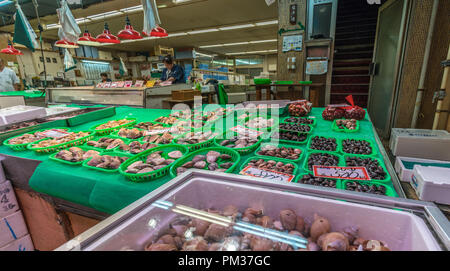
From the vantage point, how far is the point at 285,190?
80 cm

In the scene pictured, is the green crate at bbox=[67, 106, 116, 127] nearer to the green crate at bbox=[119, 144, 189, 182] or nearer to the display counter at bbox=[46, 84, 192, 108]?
the display counter at bbox=[46, 84, 192, 108]

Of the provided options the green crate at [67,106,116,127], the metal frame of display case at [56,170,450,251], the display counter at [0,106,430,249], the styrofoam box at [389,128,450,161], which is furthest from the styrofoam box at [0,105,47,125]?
the styrofoam box at [389,128,450,161]

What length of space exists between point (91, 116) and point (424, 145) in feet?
14.1

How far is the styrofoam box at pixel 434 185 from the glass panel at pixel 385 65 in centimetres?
336

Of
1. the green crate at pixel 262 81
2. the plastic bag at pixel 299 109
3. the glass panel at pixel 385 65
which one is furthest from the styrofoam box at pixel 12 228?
the glass panel at pixel 385 65

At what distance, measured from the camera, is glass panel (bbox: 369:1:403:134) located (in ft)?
14.1

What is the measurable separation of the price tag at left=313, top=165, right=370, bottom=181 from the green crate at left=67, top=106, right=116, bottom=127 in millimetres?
2890

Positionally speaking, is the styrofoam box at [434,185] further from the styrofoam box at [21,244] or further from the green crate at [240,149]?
the styrofoam box at [21,244]

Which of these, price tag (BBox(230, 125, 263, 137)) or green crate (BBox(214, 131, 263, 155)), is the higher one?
price tag (BBox(230, 125, 263, 137))

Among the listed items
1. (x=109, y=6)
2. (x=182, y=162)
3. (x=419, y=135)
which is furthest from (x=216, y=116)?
(x=109, y=6)

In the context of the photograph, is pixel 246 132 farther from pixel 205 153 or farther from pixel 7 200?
pixel 7 200

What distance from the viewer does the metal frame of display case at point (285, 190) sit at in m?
0.56

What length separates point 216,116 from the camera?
2.52 metres

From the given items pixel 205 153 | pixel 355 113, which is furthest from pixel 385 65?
pixel 205 153
